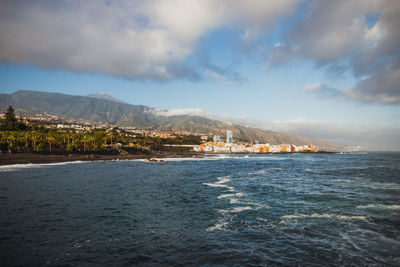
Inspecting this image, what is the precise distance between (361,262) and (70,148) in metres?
114

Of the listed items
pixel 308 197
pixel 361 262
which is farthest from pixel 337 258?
pixel 308 197

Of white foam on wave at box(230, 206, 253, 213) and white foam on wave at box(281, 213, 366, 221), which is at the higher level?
white foam on wave at box(281, 213, 366, 221)

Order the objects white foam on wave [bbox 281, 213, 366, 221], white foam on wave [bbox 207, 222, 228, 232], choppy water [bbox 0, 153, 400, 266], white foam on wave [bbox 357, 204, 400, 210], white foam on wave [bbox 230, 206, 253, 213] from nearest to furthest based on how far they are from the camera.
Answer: choppy water [bbox 0, 153, 400, 266]
white foam on wave [bbox 207, 222, 228, 232]
white foam on wave [bbox 281, 213, 366, 221]
white foam on wave [bbox 230, 206, 253, 213]
white foam on wave [bbox 357, 204, 400, 210]

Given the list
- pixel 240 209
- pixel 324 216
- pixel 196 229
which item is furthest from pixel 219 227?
pixel 324 216

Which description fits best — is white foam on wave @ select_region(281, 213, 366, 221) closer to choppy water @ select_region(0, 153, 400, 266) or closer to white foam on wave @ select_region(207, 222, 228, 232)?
choppy water @ select_region(0, 153, 400, 266)

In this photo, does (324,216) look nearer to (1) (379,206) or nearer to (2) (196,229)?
(1) (379,206)

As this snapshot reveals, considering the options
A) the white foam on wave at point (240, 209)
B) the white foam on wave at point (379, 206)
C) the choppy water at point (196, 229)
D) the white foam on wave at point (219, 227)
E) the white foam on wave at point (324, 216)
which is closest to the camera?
the choppy water at point (196, 229)

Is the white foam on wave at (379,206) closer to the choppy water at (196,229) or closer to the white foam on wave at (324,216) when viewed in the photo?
the choppy water at (196,229)

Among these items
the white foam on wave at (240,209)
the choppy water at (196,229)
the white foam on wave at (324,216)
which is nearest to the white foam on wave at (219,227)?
the choppy water at (196,229)

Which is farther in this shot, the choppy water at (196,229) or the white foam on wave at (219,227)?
the white foam on wave at (219,227)

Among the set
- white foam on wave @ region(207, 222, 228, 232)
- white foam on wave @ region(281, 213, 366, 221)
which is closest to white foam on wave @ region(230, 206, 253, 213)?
white foam on wave @ region(281, 213, 366, 221)

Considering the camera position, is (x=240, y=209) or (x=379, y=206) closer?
(x=240, y=209)

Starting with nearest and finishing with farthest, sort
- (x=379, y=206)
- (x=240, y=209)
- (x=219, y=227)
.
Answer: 1. (x=219, y=227)
2. (x=240, y=209)
3. (x=379, y=206)

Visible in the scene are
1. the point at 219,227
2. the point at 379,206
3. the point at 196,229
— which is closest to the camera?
the point at 196,229
